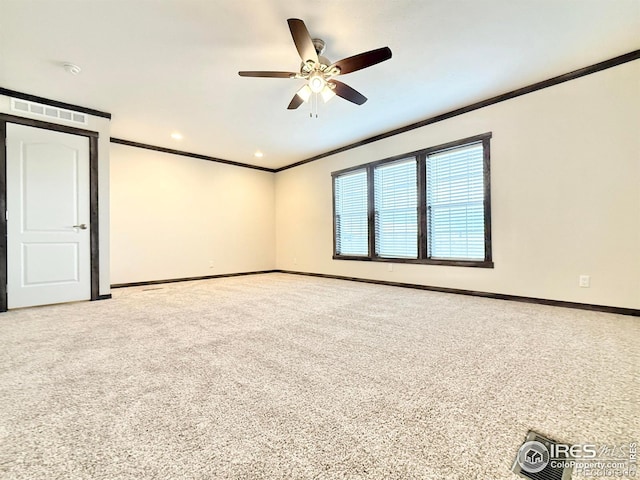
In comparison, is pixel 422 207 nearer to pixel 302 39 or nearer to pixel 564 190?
pixel 564 190

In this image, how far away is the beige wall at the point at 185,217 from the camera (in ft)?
17.5

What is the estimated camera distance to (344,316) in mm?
3178

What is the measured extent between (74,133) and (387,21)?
4.39 m

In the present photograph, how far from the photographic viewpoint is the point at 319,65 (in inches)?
104

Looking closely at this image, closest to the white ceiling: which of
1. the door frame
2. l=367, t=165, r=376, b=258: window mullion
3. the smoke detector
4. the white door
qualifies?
the smoke detector

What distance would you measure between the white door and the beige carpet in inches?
36.1

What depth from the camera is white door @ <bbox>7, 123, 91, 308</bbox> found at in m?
3.66

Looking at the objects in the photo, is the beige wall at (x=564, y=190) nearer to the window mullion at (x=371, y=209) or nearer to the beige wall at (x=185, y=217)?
the window mullion at (x=371, y=209)

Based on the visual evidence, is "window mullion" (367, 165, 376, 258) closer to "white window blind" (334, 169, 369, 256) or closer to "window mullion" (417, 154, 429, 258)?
"white window blind" (334, 169, 369, 256)

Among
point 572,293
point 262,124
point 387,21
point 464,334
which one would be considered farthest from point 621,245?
point 262,124

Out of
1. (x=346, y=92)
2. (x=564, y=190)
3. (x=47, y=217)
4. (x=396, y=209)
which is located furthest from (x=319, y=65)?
(x=47, y=217)

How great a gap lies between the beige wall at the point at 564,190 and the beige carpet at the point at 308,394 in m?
0.60

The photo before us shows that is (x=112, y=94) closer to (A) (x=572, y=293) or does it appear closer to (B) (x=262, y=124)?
(B) (x=262, y=124)

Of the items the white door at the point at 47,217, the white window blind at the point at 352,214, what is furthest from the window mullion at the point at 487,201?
the white door at the point at 47,217
